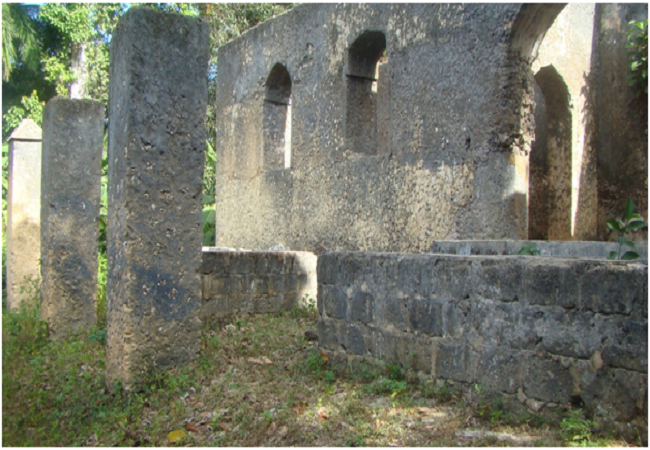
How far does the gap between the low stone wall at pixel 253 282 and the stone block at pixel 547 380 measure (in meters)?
4.26

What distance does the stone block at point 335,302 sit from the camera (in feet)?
15.1

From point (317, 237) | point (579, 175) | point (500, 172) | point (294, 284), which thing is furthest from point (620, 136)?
point (294, 284)

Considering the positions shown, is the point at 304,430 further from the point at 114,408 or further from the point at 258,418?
the point at 114,408

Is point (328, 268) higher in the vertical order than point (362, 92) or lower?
lower

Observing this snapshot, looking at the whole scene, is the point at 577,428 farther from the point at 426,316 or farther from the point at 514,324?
the point at 426,316

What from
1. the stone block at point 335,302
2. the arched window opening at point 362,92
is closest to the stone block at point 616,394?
the stone block at point 335,302

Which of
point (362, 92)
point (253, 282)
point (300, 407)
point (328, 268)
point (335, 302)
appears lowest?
point (300, 407)

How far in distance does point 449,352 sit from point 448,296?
1.18 feet

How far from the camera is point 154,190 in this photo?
14.6ft

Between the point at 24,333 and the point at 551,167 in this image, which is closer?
the point at 24,333

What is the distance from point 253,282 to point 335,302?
2.70m

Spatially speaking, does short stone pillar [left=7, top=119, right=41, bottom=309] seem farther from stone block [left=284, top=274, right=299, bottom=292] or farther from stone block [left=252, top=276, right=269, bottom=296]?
stone block [left=284, top=274, right=299, bottom=292]

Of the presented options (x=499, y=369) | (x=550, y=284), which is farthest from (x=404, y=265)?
(x=550, y=284)

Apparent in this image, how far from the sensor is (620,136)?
9625mm
